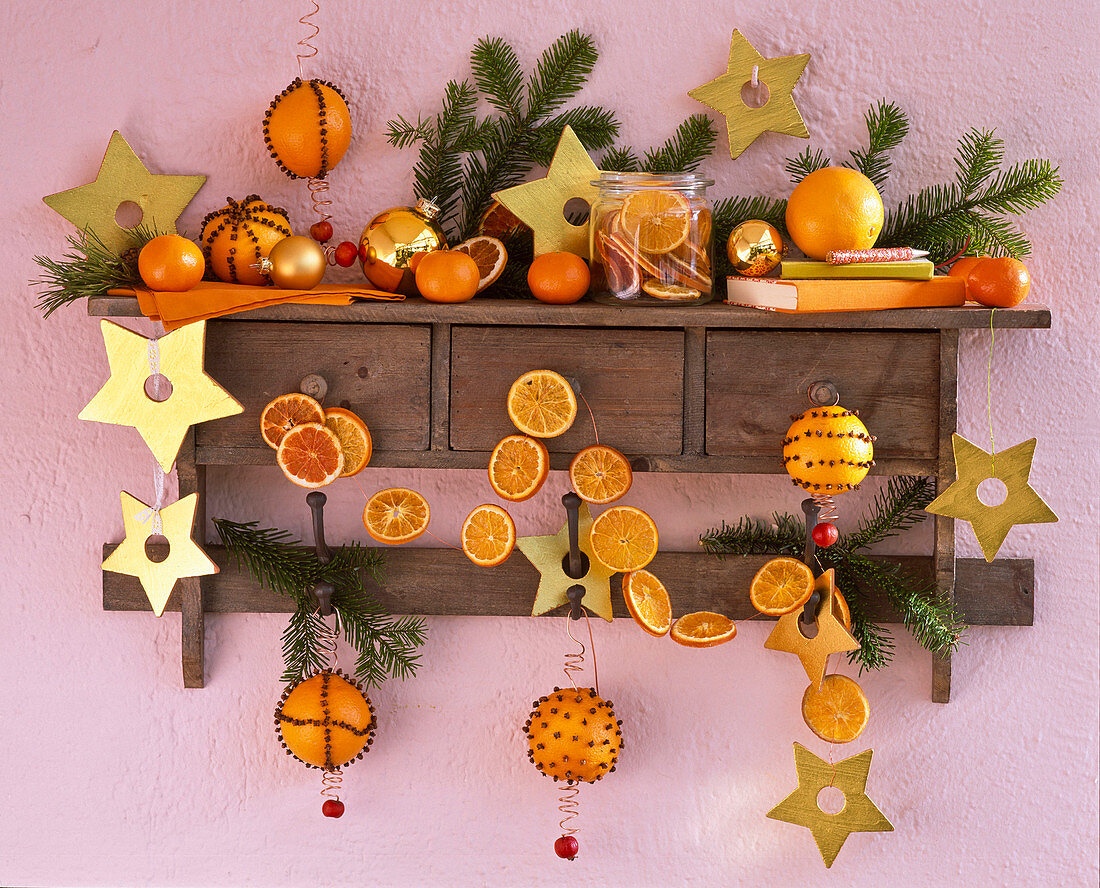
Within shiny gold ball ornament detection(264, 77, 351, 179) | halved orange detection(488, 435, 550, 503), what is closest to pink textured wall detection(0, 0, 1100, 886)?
shiny gold ball ornament detection(264, 77, 351, 179)

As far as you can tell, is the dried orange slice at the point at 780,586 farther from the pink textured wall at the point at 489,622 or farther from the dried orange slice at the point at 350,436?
the dried orange slice at the point at 350,436

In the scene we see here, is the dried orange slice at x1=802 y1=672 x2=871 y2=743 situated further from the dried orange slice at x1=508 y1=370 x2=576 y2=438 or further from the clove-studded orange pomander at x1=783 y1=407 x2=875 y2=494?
the dried orange slice at x1=508 y1=370 x2=576 y2=438

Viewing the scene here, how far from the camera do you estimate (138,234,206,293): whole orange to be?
83 centimetres

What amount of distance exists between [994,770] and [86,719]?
1.07 meters

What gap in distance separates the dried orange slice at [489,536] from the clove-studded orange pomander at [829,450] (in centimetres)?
29

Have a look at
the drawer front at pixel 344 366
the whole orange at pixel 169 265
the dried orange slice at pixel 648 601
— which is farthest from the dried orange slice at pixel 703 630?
the whole orange at pixel 169 265

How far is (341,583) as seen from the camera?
96 cm

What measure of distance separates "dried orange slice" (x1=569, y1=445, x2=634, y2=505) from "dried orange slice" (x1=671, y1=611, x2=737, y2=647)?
0.17 meters

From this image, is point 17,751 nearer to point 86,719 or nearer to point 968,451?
point 86,719

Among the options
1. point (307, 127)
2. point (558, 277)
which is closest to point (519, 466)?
point (558, 277)

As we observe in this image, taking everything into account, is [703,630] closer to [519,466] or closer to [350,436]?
[519,466]

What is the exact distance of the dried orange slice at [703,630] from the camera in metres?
0.89

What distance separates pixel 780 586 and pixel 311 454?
500 mm

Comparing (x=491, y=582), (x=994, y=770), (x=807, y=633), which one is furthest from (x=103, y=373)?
(x=994, y=770)
